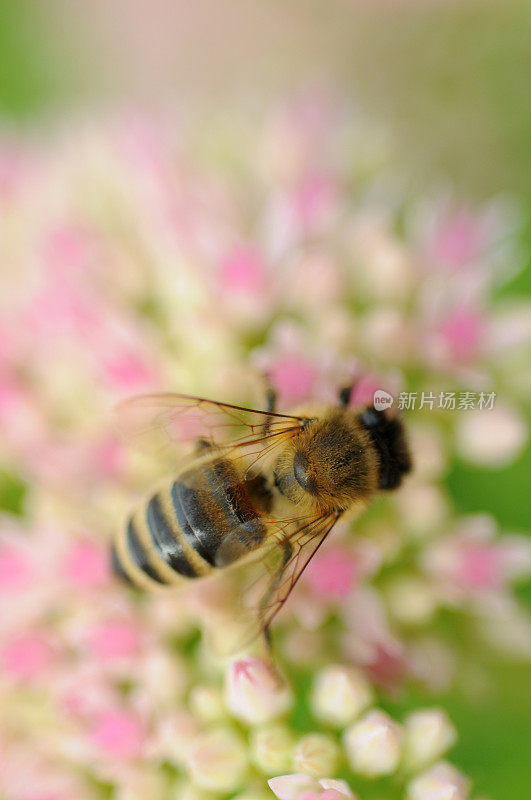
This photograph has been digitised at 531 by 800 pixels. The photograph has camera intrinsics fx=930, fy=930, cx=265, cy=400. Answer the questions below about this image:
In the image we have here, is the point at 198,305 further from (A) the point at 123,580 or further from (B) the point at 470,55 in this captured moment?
(B) the point at 470,55

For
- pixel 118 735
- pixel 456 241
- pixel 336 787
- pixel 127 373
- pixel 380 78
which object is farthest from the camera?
pixel 380 78

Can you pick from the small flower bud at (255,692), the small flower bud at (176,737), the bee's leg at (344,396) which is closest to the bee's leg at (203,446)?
the bee's leg at (344,396)

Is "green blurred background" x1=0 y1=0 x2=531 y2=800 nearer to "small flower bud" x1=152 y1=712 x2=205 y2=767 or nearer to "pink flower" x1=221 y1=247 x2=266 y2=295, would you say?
"small flower bud" x1=152 y1=712 x2=205 y2=767

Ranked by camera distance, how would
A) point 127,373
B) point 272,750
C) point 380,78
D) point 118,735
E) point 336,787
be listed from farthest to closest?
1. point 380,78
2. point 127,373
3. point 118,735
4. point 272,750
5. point 336,787

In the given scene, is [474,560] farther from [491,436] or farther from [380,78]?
[380,78]

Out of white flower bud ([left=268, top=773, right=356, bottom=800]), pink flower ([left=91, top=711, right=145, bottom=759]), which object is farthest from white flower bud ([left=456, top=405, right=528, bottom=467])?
pink flower ([left=91, top=711, right=145, bottom=759])

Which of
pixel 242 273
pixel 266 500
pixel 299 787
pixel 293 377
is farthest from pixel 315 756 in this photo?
pixel 242 273
